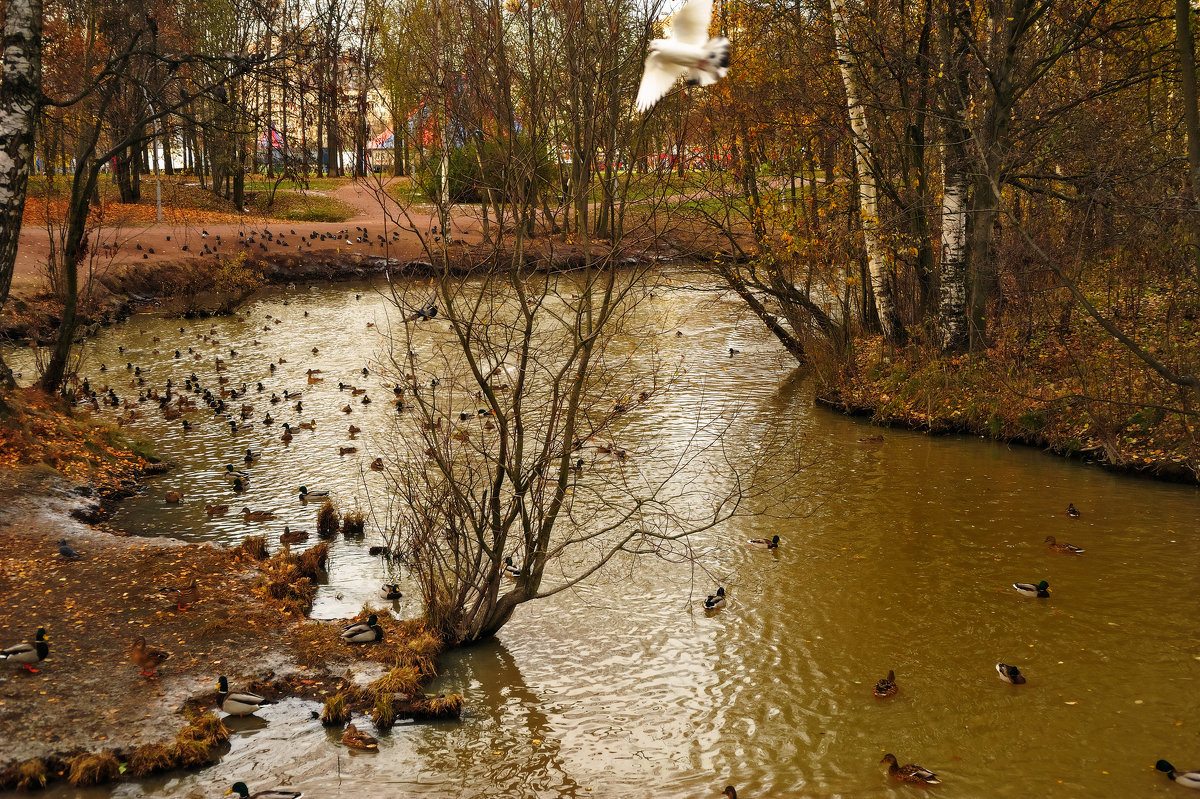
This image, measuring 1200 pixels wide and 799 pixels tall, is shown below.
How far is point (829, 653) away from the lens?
836cm

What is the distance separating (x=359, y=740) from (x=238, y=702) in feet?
3.38

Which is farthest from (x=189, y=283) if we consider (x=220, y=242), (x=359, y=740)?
(x=359, y=740)

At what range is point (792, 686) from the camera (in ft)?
25.7

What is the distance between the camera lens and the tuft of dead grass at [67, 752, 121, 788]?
613 centimetres

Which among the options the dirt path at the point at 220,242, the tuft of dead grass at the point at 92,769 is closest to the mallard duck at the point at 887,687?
the tuft of dead grass at the point at 92,769

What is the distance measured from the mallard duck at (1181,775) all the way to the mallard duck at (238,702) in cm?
663

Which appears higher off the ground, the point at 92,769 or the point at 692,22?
the point at 692,22

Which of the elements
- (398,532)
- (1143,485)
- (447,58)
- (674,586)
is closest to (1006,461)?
(1143,485)

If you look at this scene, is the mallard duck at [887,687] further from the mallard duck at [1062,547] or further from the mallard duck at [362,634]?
the mallard duck at [362,634]

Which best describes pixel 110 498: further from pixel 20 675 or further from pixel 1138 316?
pixel 1138 316

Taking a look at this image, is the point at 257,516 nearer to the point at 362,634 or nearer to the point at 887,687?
the point at 362,634

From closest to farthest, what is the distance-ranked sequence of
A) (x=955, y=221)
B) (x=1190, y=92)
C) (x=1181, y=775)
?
(x=1181, y=775) → (x=1190, y=92) → (x=955, y=221)

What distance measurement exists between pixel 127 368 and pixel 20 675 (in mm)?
14466

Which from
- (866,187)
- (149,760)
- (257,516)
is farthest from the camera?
(866,187)
